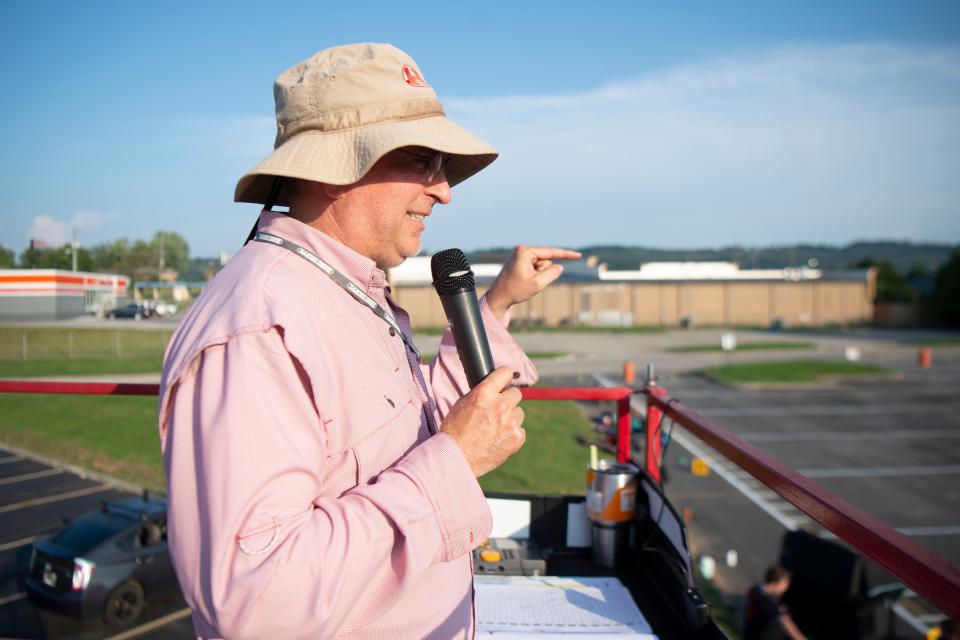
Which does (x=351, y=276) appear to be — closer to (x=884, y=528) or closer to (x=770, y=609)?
(x=884, y=528)

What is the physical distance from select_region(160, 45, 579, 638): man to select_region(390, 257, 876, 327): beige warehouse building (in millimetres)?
43076

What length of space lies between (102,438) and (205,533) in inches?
277

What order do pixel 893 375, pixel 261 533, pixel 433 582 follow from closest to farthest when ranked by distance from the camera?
pixel 261 533 → pixel 433 582 → pixel 893 375

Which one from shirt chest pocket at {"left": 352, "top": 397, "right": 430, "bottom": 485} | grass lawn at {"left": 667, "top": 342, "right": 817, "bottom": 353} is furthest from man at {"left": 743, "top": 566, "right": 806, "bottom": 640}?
grass lawn at {"left": 667, "top": 342, "right": 817, "bottom": 353}

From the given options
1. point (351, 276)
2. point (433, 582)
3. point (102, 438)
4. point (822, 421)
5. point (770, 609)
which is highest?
point (351, 276)

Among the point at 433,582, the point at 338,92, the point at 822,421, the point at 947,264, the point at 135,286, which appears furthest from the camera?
the point at 947,264

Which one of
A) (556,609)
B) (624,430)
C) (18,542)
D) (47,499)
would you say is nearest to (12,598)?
(18,542)

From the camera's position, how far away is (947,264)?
72.2 m

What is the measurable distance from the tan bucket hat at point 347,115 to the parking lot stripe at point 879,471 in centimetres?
1957

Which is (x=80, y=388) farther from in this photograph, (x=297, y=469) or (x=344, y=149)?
(x=297, y=469)

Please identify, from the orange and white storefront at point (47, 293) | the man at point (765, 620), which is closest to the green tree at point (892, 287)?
the man at point (765, 620)

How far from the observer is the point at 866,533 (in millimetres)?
1500

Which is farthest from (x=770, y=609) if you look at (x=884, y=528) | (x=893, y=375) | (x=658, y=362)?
(x=893, y=375)

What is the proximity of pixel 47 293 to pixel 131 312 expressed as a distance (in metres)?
2.62
